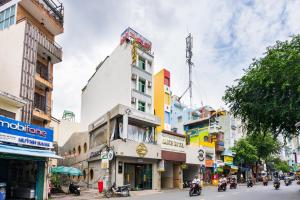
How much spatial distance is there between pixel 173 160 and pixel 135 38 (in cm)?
1596

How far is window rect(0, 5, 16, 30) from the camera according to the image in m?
27.0

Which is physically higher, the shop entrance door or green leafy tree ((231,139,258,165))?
green leafy tree ((231,139,258,165))

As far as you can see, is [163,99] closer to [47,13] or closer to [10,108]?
[47,13]

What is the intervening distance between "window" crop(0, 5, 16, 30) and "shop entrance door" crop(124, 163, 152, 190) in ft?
54.8

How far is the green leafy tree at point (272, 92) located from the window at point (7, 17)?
1929 cm

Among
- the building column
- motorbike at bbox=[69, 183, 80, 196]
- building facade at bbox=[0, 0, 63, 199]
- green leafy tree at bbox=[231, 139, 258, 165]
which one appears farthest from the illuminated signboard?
green leafy tree at bbox=[231, 139, 258, 165]

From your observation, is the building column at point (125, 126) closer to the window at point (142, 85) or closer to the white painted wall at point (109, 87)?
the white painted wall at point (109, 87)

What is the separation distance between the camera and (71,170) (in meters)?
28.7

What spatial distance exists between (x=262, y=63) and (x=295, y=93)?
3431 millimetres

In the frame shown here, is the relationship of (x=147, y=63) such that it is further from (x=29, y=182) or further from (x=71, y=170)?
(x=29, y=182)

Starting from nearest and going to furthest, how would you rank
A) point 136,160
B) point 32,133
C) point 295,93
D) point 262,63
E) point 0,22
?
point 32,133 < point 295,93 < point 262,63 < point 0,22 < point 136,160

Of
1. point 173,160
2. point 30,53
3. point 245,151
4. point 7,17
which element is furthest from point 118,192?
point 245,151

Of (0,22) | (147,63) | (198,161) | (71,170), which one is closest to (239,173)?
(198,161)

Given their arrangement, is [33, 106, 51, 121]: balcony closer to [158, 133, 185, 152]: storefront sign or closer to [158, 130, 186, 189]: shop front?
[158, 133, 185, 152]: storefront sign
